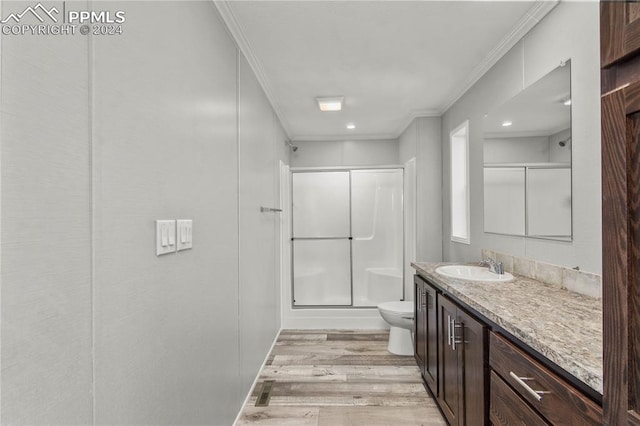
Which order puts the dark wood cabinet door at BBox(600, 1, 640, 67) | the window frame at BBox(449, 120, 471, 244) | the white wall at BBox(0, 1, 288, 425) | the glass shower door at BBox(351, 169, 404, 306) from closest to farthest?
the dark wood cabinet door at BBox(600, 1, 640, 67)
the white wall at BBox(0, 1, 288, 425)
the window frame at BBox(449, 120, 471, 244)
the glass shower door at BBox(351, 169, 404, 306)

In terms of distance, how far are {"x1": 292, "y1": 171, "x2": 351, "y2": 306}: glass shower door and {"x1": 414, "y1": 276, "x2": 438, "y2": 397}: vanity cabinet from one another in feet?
5.49

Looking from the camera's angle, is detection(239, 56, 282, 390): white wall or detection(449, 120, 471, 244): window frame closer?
detection(239, 56, 282, 390): white wall

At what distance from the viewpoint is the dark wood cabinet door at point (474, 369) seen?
4.81ft

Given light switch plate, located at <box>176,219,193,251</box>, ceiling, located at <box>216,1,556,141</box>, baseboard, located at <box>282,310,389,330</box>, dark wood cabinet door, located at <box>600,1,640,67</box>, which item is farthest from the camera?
baseboard, located at <box>282,310,389,330</box>

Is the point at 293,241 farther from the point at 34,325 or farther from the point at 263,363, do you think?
the point at 34,325

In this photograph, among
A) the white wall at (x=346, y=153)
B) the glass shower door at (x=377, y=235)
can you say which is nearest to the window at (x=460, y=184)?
the glass shower door at (x=377, y=235)

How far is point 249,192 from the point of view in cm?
249

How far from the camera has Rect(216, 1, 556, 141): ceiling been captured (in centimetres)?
193

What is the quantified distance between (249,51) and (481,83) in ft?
5.82

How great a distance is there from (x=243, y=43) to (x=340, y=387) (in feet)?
8.24

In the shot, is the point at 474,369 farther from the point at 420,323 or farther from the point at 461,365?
the point at 420,323

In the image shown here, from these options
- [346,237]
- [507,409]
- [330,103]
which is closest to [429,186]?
[346,237]

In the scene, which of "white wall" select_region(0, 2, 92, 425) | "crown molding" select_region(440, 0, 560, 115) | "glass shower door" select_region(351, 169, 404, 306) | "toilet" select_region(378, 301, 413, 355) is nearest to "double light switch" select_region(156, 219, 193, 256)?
"white wall" select_region(0, 2, 92, 425)

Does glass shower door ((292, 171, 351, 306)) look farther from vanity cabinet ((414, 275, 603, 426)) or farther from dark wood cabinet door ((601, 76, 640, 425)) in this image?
dark wood cabinet door ((601, 76, 640, 425))
